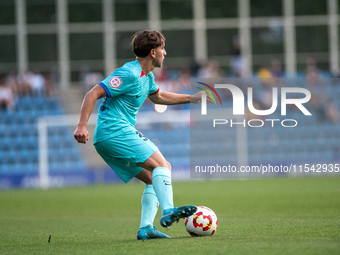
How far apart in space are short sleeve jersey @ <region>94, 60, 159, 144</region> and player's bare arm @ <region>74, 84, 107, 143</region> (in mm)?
86

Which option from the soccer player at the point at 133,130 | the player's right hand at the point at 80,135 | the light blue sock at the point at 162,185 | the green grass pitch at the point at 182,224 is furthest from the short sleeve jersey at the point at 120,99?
the green grass pitch at the point at 182,224

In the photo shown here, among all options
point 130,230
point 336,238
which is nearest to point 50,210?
point 130,230

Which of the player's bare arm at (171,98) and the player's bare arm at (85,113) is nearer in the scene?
the player's bare arm at (85,113)

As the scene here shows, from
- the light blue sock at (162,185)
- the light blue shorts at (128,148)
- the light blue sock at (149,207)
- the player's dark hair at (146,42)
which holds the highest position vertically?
the player's dark hair at (146,42)

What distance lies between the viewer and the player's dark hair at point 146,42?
546cm

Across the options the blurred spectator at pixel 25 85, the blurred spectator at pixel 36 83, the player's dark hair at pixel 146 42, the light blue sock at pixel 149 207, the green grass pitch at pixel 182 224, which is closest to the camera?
the green grass pitch at pixel 182 224

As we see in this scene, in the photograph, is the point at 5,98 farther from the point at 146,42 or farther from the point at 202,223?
the point at 202,223

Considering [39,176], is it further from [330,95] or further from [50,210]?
[330,95]

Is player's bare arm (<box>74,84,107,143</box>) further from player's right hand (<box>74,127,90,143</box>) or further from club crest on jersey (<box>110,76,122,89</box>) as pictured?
club crest on jersey (<box>110,76,122,89</box>)

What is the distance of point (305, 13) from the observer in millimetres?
23188

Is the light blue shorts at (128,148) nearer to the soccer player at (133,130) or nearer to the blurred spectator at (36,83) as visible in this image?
the soccer player at (133,130)

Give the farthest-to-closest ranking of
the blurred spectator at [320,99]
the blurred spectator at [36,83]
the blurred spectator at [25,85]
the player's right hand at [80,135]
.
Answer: the blurred spectator at [36,83] < the blurred spectator at [25,85] < the blurred spectator at [320,99] < the player's right hand at [80,135]

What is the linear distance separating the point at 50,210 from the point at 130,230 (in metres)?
4.08

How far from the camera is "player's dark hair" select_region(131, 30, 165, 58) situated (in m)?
5.46
